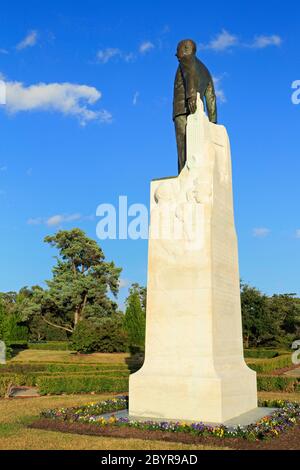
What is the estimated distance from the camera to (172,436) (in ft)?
26.9

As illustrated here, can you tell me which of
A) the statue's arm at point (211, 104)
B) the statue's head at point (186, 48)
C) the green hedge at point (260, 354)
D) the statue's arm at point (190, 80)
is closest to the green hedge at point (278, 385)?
the statue's arm at point (211, 104)

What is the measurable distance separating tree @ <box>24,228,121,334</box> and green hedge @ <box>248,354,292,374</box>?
63.5ft

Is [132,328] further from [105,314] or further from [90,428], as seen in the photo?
[90,428]

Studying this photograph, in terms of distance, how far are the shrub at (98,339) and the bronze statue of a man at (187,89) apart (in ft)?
75.5

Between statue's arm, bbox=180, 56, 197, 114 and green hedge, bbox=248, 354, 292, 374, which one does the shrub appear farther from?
statue's arm, bbox=180, 56, 197, 114

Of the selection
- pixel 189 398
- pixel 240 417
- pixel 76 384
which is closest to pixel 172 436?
pixel 189 398

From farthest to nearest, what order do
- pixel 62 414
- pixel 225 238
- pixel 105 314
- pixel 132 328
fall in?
1. pixel 105 314
2. pixel 132 328
3. pixel 225 238
4. pixel 62 414

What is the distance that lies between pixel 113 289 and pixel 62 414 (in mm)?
34032

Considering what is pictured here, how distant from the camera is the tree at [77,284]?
41938 millimetres

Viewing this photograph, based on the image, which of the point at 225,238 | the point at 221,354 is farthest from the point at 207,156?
the point at 221,354

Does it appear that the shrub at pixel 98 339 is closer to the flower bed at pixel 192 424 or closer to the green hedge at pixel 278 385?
the green hedge at pixel 278 385

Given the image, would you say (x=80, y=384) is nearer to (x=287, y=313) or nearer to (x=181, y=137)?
(x=181, y=137)

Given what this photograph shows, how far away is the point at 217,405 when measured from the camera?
928 centimetres

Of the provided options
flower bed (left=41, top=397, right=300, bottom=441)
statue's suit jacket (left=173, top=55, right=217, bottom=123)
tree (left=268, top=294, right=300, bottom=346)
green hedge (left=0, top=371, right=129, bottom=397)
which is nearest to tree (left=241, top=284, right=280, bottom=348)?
tree (left=268, top=294, right=300, bottom=346)
